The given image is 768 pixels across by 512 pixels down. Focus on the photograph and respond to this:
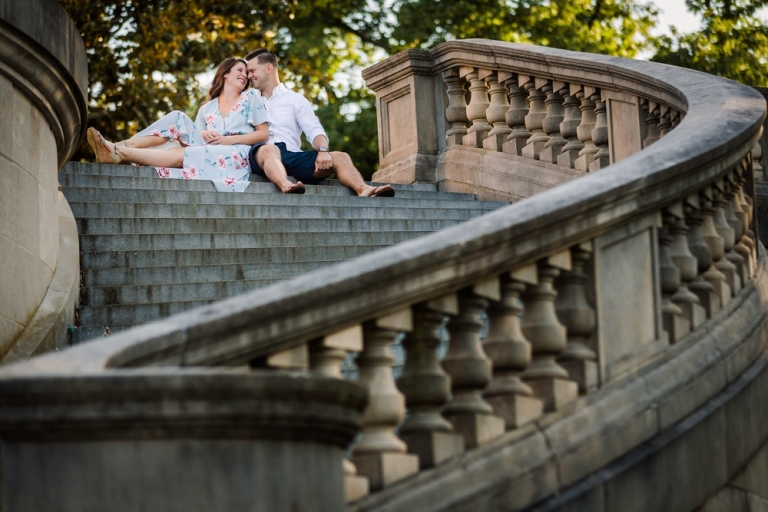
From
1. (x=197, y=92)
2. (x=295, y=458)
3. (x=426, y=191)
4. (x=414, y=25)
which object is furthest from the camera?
(x=414, y=25)

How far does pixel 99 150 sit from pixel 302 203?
1.74m

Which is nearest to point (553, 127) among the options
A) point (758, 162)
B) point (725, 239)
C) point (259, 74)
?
point (758, 162)

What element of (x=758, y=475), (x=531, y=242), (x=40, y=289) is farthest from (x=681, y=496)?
(x=40, y=289)

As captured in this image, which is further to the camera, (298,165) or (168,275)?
(298,165)

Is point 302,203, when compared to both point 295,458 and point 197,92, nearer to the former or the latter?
point 295,458

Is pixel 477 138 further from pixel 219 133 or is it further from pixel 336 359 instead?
pixel 336 359

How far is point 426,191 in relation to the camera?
10.2m

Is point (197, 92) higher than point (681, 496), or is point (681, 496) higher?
point (197, 92)

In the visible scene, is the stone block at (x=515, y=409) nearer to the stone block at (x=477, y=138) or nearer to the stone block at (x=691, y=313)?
the stone block at (x=691, y=313)

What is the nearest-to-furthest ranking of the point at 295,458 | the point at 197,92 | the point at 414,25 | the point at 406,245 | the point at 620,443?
1. the point at 295,458
2. the point at 406,245
3. the point at 620,443
4. the point at 197,92
5. the point at 414,25

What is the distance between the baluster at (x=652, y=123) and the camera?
838 centimetres

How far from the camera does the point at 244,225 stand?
25.6 feet

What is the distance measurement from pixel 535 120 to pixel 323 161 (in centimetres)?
187

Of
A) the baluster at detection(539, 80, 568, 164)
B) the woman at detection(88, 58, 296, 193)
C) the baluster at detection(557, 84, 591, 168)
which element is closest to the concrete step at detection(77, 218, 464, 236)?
the woman at detection(88, 58, 296, 193)
